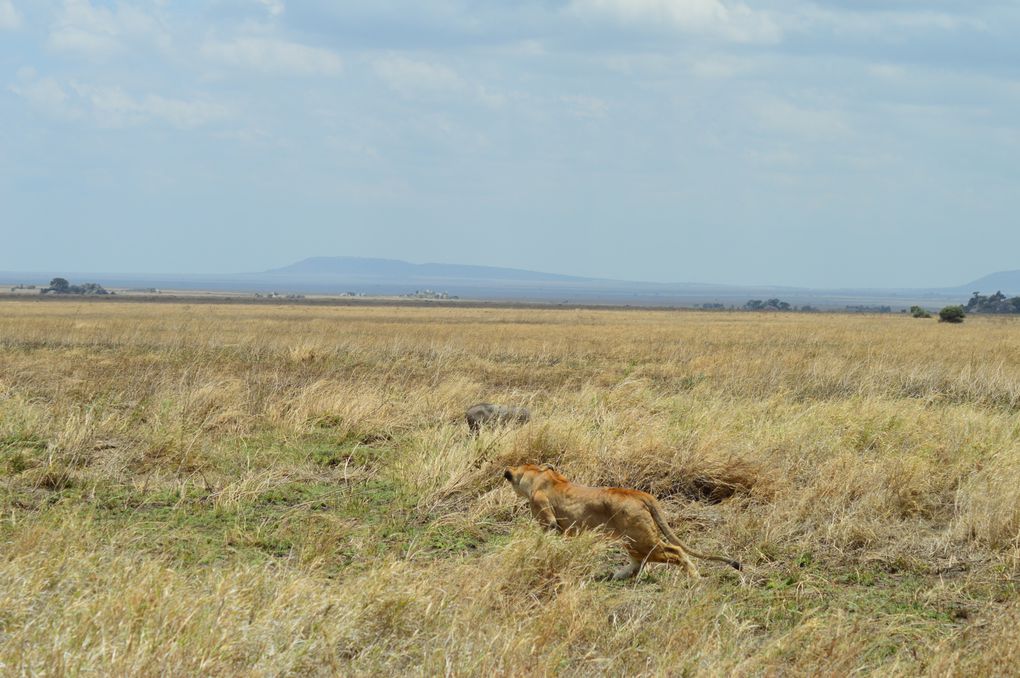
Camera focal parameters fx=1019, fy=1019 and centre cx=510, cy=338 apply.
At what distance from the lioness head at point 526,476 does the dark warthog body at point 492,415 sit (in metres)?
3.72

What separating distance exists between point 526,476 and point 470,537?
2.25 ft

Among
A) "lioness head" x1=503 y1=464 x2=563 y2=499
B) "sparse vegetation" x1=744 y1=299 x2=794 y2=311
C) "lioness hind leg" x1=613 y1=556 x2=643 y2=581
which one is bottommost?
"sparse vegetation" x1=744 y1=299 x2=794 y2=311

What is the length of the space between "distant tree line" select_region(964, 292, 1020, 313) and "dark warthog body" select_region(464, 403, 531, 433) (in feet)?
363

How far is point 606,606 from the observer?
5.84 m

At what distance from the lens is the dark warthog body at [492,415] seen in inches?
448

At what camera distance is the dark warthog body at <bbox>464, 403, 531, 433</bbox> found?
37.3 ft

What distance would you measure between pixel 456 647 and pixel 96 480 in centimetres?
511

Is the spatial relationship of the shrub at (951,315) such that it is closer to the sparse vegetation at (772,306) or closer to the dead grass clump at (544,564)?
the sparse vegetation at (772,306)

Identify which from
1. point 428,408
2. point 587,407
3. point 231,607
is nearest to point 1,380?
point 428,408

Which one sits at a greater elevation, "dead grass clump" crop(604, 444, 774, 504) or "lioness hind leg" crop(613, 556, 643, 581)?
"dead grass clump" crop(604, 444, 774, 504)

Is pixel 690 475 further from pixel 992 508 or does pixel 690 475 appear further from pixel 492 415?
pixel 492 415

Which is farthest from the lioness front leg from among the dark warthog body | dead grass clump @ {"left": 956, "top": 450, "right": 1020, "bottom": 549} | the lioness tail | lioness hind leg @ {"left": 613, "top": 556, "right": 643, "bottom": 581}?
the dark warthog body

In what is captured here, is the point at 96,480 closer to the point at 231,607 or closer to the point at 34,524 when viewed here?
the point at 34,524

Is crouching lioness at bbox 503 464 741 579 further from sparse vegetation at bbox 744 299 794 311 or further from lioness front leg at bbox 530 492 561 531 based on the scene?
sparse vegetation at bbox 744 299 794 311
